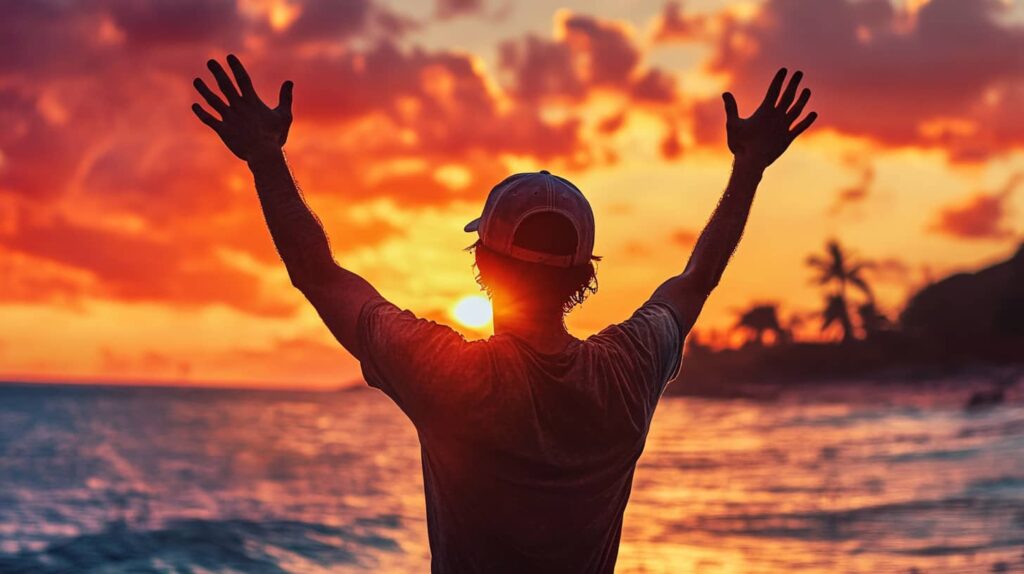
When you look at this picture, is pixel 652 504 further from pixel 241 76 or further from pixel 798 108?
pixel 241 76

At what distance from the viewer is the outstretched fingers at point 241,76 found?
2.01 metres

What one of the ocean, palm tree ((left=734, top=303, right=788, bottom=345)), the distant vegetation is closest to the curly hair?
the ocean

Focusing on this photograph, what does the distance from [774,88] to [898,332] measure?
70.9 meters

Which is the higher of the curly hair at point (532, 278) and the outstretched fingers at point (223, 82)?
the outstretched fingers at point (223, 82)

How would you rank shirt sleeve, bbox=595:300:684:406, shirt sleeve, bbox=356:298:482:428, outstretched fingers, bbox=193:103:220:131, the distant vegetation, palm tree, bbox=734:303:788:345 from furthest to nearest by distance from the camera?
palm tree, bbox=734:303:788:345 < the distant vegetation < shirt sleeve, bbox=595:300:684:406 < outstretched fingers, bbox=193:103:220:131 < shirt sleeve, bbox=356:298:482:428

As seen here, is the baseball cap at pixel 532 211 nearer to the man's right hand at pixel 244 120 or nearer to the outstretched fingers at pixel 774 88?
the man's right hand at pixel 244 120

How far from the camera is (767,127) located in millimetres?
2605

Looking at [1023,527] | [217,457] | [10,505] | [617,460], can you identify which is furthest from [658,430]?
[617,460]

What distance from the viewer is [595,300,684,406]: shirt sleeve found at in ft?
7.26

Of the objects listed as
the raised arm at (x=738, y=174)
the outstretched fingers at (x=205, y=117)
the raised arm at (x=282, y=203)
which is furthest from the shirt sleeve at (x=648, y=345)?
the outstretched fingers at (x=205, y=117)

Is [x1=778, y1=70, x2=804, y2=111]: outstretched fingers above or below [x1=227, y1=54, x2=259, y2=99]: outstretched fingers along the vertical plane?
above

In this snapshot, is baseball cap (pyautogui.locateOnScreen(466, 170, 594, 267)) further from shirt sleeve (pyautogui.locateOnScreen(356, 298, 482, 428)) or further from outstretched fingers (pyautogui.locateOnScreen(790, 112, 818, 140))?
outstretched fingers (pyautogui.locateOnScreen(790, 112, 818, 140))

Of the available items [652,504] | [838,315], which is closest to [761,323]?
[838,315]

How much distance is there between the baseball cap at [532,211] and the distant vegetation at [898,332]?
58.5 m
